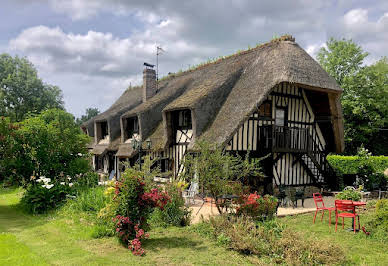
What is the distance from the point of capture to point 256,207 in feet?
25.6

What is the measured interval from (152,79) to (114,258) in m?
15.6

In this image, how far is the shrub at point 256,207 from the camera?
25.6 ft

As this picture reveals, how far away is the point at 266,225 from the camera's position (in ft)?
24.7

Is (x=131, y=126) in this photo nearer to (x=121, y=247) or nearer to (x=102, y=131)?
(x=102, y=131)

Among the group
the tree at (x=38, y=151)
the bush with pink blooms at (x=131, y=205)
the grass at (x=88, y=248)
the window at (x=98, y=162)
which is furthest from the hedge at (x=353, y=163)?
the window at (x=98, y=162)

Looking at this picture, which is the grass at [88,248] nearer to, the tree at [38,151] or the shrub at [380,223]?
the tree at [38,151]

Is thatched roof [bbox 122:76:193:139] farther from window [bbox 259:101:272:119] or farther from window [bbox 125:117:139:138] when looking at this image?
window [bbox 259:101:272:119]

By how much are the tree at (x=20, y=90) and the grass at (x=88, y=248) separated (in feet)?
77.5

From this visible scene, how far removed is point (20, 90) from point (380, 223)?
103 feet

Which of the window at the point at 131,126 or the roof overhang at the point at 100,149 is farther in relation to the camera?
the roof overhang at the point at 100,149

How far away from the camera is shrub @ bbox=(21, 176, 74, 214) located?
10484 mm

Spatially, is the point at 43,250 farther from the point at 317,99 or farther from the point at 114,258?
the point at 317,99

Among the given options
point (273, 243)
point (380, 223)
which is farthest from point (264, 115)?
point (273, 243)

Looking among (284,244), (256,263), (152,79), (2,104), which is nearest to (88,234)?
(256,263)
